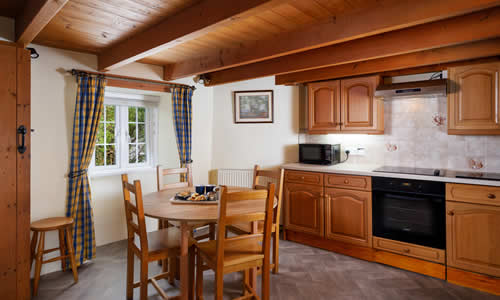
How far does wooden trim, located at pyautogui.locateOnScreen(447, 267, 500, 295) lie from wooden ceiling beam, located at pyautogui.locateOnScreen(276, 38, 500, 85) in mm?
1913

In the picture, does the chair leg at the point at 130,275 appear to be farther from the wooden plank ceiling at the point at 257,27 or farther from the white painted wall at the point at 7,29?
the white painted wall at the point at 7,29

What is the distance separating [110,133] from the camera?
12.0 feet

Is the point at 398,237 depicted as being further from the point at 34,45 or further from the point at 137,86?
the point at 34,45

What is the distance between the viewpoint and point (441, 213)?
258cm

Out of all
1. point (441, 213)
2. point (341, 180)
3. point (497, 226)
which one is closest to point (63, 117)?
point (341, 180)

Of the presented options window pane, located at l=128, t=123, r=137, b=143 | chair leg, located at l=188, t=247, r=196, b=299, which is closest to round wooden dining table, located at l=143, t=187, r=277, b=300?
chair leg, located at l=188, t=247, r=196, b=299

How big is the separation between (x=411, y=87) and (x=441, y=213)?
1214 millimetres

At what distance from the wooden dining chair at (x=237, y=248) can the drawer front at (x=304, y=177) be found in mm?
1427

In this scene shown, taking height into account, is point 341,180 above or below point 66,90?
below

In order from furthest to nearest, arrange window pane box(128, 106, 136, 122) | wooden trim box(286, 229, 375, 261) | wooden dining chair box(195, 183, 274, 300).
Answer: window pane box(128, 106, 136, 122) → wooden trim box(286, 229, 375, 261) → wooden dining chair box(195, 183, 274, 300)

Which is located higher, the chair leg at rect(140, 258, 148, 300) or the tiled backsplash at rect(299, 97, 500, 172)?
the tiled backsplash at rect(299, 97, 500, 172)

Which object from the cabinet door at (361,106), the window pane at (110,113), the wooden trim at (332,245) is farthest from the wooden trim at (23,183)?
the cabinet door at (361,106)

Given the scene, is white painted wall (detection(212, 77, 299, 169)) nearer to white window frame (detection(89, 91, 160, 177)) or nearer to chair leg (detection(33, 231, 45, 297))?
white window frame (detection(89, 91, 160, 177))

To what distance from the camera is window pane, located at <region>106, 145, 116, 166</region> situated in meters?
3.64
